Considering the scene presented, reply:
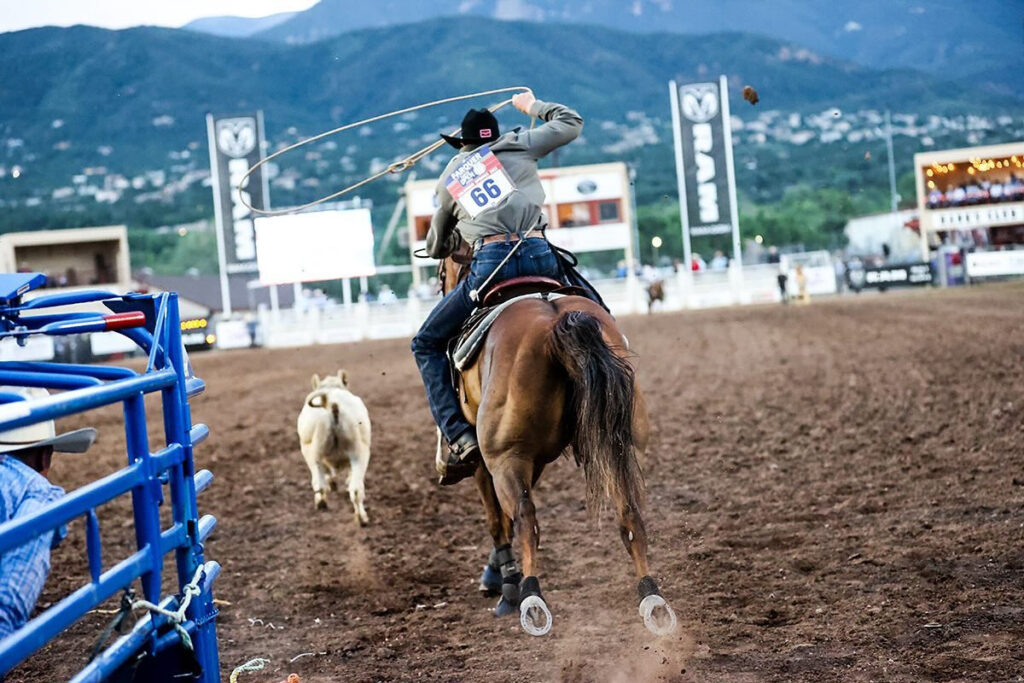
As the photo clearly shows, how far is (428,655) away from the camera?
5059mm

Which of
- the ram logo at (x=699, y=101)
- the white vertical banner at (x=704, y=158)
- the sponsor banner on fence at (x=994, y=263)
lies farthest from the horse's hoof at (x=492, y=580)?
the ram logo at (x=699, y=101)

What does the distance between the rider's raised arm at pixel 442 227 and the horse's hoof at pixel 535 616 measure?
2.39 metres

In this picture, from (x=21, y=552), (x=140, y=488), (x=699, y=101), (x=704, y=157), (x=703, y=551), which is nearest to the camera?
(x=21, y=552)

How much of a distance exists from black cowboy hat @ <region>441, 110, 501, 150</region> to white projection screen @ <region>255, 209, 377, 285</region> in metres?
0.65

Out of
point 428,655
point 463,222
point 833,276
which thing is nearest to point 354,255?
point 463,222

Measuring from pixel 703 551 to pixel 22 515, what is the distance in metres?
4.49

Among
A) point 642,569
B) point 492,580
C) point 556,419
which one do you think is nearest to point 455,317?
point 556,419

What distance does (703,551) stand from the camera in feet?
21.2

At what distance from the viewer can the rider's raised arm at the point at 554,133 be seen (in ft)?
18.5

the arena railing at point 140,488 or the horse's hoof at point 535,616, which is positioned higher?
the arena railing at point 140,488

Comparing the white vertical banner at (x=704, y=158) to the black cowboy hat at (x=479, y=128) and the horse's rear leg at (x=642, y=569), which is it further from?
the horse's rear leg at (x=642, y=569)

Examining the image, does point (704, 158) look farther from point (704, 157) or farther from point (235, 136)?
point (235, 136)

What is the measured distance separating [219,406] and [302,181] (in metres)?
143

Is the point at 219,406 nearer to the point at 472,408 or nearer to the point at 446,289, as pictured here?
the point at 446,289
